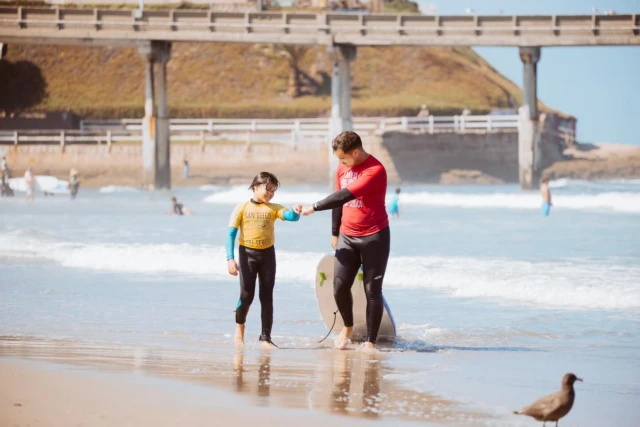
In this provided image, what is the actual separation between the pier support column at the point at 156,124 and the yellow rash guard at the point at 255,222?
35.8 metres

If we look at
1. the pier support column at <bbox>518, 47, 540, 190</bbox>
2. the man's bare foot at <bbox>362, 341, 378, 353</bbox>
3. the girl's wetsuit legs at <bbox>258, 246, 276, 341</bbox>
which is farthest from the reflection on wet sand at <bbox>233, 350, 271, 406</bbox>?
the pier support column at <bbox>518, 47, 540, 190</bbox>

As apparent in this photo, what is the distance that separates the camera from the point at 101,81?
68.9m

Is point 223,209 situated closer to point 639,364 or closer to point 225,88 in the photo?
point 639,364

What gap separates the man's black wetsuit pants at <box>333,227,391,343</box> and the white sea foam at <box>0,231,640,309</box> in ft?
12.4

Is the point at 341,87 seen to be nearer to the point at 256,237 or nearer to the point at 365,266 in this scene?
the point at 256,237

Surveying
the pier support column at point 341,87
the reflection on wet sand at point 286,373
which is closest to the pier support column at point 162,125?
the pier support column at point 341,87

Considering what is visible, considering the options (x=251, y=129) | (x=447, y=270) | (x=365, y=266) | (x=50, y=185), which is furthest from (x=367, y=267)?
(x=251, y=129)

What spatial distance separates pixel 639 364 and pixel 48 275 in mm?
8694

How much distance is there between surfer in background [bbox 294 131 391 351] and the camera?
7934 mm

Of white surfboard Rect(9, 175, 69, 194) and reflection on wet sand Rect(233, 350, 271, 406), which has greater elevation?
white surfboard Rect(9, 175, 69, 194)

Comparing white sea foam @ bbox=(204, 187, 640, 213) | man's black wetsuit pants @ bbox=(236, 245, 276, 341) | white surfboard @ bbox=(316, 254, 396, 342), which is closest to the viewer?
man's black wetsuit pants @ bbox=(236, 245, 276, 341)

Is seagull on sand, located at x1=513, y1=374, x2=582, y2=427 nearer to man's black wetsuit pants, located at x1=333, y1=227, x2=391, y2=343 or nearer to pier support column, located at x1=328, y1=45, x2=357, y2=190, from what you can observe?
man's black wetsuit pants, located at x1=333, y1=227, x2=391, y2=343

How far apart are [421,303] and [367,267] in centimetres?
377

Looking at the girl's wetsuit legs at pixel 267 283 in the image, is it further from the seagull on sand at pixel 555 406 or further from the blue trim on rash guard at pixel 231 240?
the seagull on sand at pixel 555 406
